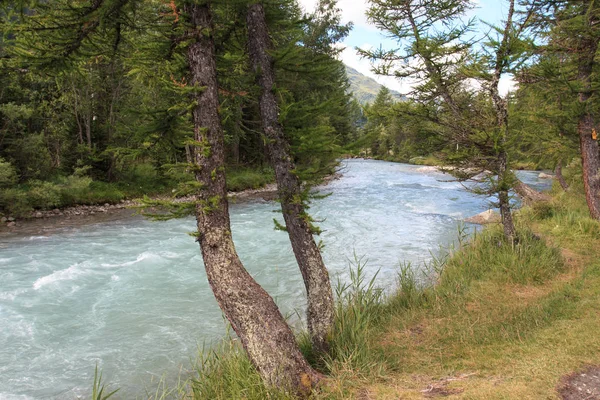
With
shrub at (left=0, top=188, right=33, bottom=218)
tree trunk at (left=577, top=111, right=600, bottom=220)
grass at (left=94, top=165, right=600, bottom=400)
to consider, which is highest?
tree trunk at (left=577, top=111, right=600, bottom=220)

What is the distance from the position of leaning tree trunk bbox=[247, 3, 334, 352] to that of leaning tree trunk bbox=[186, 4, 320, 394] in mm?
706

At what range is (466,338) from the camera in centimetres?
475

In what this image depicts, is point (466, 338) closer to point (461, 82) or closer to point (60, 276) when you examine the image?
point (461, 82)

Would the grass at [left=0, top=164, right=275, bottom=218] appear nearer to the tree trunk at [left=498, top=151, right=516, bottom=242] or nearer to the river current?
the river current

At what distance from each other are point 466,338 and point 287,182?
9.68 feet

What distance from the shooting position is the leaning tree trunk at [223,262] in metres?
3.74

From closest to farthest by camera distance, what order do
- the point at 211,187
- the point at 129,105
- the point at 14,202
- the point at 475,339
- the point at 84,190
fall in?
the point at 211,187
the point at 475,339
the point at 14,202
the point at 84,190
the point at 129,105

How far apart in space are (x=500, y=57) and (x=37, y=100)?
62.8 ft

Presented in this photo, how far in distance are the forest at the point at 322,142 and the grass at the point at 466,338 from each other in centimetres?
3

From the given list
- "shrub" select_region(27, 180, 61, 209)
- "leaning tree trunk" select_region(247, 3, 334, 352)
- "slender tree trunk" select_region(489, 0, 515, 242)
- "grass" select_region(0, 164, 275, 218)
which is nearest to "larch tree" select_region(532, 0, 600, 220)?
"slender tree trunk" select_region(489, 0, 515, 242)

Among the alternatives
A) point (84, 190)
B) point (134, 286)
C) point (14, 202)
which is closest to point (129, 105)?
point (84, 190)

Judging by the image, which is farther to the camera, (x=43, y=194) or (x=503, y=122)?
(x=43, y=194)

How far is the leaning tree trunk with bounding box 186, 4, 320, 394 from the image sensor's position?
3.74 m

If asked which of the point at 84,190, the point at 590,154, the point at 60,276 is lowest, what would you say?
the point at 60,276
